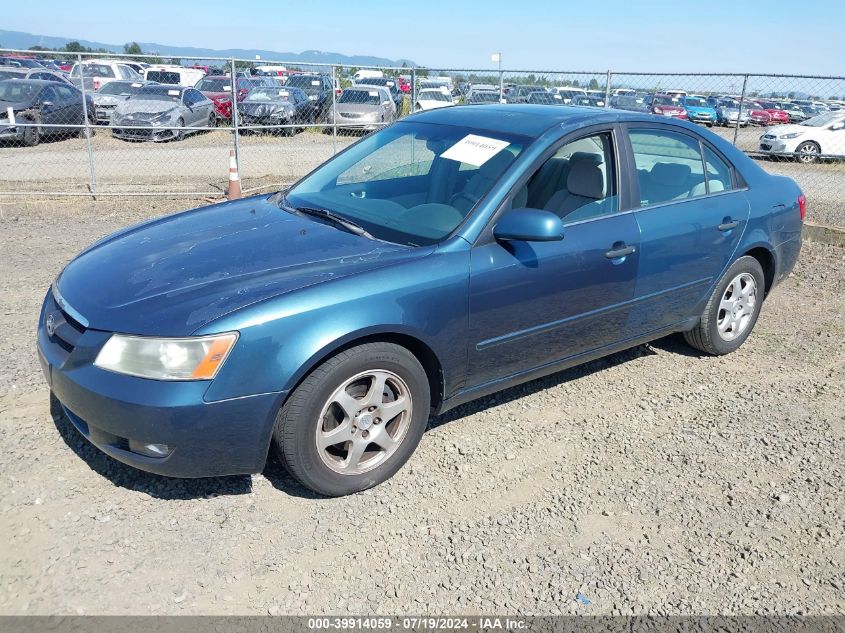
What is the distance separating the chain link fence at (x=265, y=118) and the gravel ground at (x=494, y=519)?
660 cm

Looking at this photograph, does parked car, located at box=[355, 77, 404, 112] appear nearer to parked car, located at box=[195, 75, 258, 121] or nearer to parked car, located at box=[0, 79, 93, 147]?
parked car, located at box=[195, 75, 258, 121]

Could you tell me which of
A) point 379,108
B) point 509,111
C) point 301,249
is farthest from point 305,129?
point 301,249

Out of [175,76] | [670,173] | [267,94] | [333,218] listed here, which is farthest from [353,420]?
[175,76]

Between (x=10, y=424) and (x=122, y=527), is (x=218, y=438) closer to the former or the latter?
(x=122, y=527)

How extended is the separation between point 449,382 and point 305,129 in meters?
10.4

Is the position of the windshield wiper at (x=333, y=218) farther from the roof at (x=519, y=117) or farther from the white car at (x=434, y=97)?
the white car at (x=434, y=97)

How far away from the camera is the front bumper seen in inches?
110

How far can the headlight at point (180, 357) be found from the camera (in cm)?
281

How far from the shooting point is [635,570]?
9.68 feet

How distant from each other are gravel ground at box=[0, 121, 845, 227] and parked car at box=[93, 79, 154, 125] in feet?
3.55

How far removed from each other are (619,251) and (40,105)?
15.8m

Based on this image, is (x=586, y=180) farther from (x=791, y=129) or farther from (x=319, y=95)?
(x=791, y=129)

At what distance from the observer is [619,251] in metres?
4.00

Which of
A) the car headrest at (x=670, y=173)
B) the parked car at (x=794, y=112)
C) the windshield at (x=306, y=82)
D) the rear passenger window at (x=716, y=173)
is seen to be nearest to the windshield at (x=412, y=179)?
the car headrest at (x=670, y=173)
